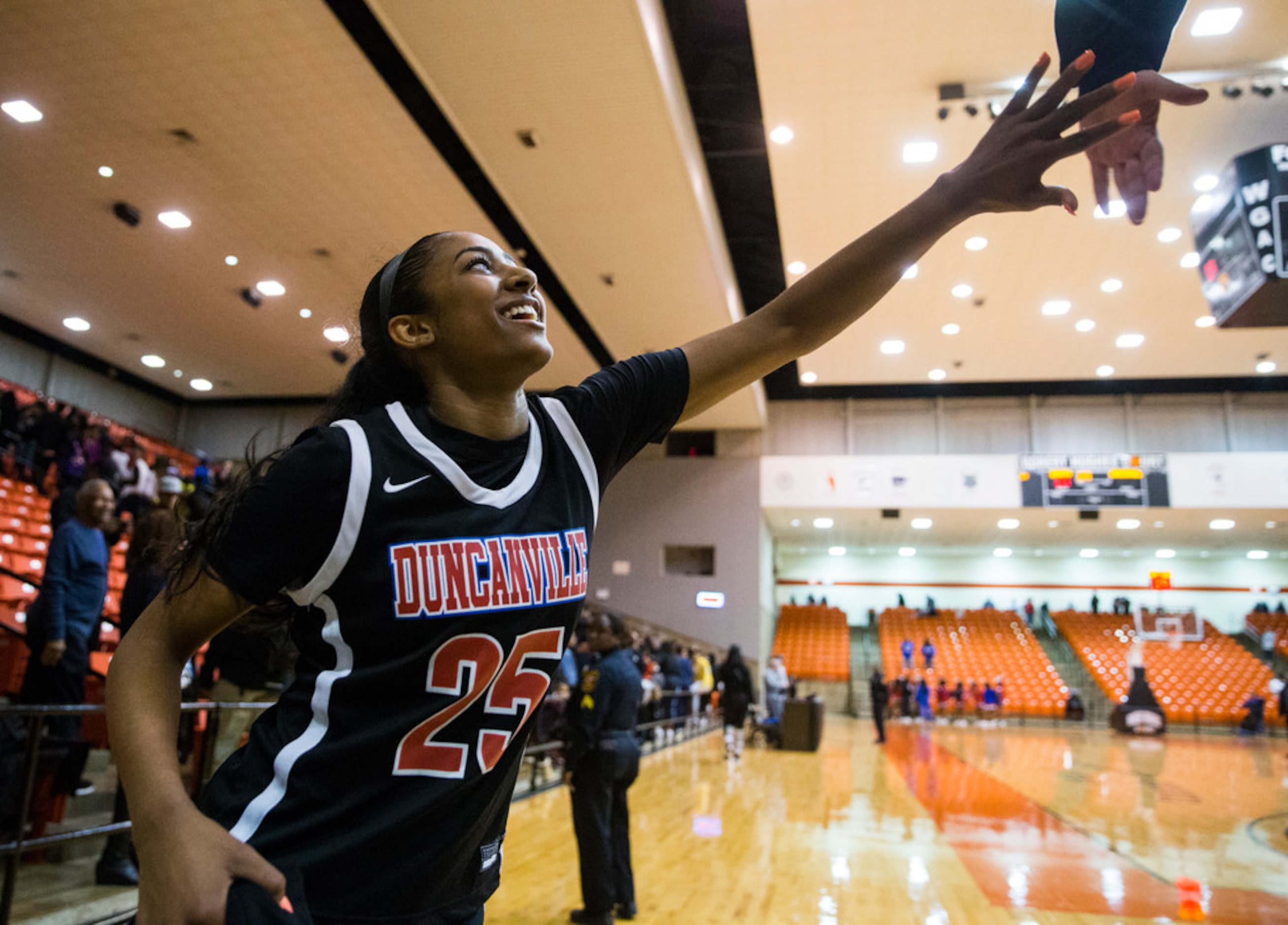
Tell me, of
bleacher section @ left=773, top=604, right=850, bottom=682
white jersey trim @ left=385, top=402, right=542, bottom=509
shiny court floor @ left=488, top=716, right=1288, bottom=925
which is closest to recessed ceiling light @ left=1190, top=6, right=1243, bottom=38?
shiny court floor @ left=488, top=716, right=1288, bottom=925

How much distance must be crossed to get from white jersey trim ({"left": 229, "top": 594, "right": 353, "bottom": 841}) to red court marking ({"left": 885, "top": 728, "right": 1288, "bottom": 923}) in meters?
4.83

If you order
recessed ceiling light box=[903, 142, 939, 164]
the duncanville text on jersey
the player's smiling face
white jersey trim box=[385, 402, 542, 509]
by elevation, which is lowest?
the duncanville text on jersey

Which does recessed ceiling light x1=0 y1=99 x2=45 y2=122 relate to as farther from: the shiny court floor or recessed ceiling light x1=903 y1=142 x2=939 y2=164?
recessed ceiling light x1=903 y1=142 x2=939 y2=164

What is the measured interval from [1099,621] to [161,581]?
26.1m

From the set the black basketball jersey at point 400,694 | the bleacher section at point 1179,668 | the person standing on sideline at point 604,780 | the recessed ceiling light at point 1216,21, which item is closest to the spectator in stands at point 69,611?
the person standing on sideline at point 604,780

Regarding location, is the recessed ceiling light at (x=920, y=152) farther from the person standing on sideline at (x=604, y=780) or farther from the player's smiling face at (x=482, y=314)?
the player's smiling face at (x=482, y=314)

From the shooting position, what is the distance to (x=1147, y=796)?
346 inches

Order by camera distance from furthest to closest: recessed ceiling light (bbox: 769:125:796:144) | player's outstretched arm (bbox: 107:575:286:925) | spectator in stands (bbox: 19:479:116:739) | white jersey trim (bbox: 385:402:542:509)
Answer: recessed ceiling light (bbox: 769:125:796:144) → spectator in stands (bbox: 19:479:116:739) → white jersey trim (bbox: 385:402:542:509) → player's outstretched arm (bbox: 107:575:286:925)

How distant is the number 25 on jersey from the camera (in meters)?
0.90

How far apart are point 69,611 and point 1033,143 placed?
454 cm

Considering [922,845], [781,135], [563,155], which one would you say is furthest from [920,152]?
[922,845]

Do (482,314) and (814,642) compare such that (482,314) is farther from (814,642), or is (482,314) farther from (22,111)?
(814,642)

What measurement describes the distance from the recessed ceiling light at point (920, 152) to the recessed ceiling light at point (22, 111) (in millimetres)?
9262

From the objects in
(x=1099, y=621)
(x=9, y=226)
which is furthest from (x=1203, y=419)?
(x=9, y=226)
